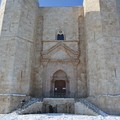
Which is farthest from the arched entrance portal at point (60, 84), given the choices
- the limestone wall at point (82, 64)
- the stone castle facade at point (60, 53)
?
the limestone wall at point (82, 64)

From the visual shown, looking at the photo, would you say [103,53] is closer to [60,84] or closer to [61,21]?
[60,84]

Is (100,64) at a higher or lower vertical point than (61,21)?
lower

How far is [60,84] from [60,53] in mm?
2546

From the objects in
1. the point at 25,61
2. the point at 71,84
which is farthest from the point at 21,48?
the point at 71,84

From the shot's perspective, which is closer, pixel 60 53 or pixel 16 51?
pixel 16 51

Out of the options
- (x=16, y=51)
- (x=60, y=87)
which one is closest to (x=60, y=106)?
(x=60, y=87)

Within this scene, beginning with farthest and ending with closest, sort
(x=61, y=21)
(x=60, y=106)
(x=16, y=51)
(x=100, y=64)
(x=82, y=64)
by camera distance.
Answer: (x=61, y=21), (x=82, y=64), (x=16, y=51), (x=100, y=64), (x=60, y=106)

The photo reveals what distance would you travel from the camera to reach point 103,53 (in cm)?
1240

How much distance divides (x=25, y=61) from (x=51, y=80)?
2641mm

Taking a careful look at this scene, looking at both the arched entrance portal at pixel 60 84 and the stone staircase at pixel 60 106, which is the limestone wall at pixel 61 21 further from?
the stone staircase at pixel 60 106

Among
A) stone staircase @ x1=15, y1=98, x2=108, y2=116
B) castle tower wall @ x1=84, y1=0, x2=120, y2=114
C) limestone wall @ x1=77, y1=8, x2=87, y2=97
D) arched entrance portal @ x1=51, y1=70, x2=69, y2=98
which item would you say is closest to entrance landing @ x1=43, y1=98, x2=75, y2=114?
stone staircase @ x1=15, y1=98, x2=108, y2=116

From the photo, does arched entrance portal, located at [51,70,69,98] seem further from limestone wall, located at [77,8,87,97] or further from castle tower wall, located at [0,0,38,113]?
castle tower wall, located at [0,0,38,113]

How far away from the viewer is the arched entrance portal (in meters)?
14.3

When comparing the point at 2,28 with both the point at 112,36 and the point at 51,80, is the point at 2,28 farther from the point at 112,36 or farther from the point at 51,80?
the point at 112,36
